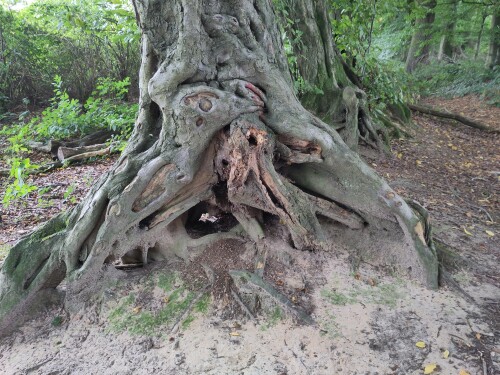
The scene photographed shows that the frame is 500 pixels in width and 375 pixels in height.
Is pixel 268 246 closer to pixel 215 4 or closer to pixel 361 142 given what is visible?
pixel 215 4

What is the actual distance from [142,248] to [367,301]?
74.2 inches

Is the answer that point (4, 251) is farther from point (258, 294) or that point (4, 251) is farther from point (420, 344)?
point (420, 344)

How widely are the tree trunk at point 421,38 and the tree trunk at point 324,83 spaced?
25.0 ft

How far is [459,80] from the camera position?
1449 centimetres

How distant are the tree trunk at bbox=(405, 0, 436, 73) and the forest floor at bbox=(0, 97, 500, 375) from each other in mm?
11580

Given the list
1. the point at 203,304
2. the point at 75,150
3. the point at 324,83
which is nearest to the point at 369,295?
the point at 203,304

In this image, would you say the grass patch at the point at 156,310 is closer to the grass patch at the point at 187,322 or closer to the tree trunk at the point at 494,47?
the grass patch at the point at 187,322

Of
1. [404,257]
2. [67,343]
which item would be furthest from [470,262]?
[67,343]

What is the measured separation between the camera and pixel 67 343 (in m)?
3.05

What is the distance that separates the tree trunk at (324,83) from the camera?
599 centimetres

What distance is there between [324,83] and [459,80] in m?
10.6

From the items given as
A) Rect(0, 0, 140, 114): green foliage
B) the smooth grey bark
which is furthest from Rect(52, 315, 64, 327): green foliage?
the smooth grey bark

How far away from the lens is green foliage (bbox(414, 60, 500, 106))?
1297 centimetres

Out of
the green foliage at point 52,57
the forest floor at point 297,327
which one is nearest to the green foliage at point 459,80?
the green foliage at point 52,57
